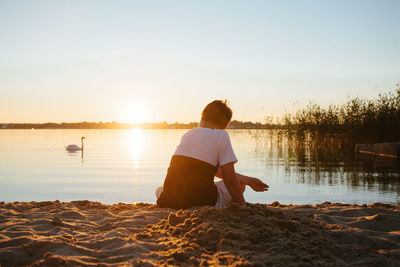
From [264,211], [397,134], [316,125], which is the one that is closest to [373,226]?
[264,211]

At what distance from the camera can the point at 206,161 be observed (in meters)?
4.38

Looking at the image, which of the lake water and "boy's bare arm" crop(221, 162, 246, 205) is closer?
"boy's bare arm" crop(221, 162, 246, 205)

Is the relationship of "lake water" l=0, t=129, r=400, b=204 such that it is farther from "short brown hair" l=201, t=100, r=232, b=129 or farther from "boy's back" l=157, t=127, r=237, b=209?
"short brown hair" l=201, t=100, r=232, b=129

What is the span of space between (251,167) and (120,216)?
872 cm

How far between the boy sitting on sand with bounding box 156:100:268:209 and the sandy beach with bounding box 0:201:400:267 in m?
0.46

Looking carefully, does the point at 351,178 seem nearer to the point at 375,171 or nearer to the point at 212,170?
the point at 375,171

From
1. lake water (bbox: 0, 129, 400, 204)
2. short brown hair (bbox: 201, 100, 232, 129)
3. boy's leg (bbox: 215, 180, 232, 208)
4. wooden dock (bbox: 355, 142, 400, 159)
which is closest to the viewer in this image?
short brown hair (bbox: 201, 100, 232, 129)

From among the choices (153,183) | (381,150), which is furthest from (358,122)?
(153,183)

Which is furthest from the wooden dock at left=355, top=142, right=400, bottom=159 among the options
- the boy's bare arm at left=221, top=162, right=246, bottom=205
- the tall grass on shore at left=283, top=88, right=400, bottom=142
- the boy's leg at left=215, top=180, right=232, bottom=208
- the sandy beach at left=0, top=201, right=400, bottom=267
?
the boy's bare arm at left=221, top=162, right=246, bottom=205

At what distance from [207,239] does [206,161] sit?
1.18 metres

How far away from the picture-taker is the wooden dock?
15422 mm

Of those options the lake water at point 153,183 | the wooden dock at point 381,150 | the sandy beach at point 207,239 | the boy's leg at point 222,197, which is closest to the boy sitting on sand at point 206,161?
the boy's leg at point 222,197

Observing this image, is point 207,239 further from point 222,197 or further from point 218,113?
point 218,113

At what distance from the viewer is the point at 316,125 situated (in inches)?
798
